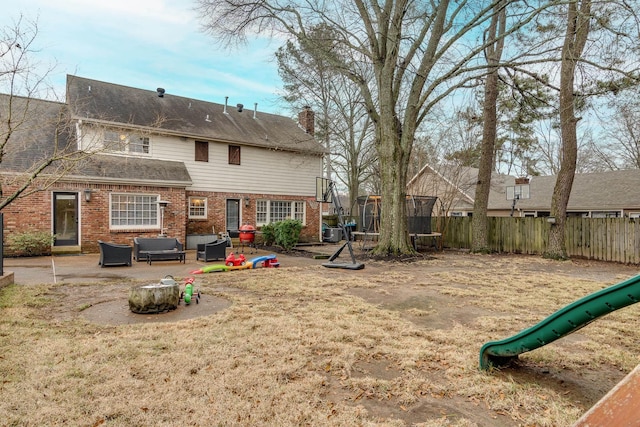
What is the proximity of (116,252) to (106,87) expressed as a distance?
31.3 feet

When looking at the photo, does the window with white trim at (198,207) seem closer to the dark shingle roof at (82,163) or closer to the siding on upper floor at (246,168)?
the siding on upper floor at (246,168)

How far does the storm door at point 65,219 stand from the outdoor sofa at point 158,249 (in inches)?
149

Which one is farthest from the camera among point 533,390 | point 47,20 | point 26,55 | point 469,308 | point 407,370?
point 47,20

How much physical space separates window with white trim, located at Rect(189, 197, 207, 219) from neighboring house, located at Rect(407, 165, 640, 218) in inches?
419

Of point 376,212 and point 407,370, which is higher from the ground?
point 376,212

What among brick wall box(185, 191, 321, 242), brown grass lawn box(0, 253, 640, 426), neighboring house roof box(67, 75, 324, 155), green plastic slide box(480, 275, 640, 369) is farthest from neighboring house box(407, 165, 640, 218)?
green plastic slide box(480, 275, 640, 369)

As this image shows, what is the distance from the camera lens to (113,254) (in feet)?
32.6

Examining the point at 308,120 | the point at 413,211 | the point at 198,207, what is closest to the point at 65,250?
the point at 198,207

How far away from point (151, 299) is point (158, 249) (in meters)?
6.45

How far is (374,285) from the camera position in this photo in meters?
7.54

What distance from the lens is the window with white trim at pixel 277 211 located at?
1802cm

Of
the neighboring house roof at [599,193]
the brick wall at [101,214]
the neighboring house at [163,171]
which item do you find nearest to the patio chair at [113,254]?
the neighboring house at [163,171]

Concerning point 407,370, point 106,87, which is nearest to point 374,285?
point 407,370

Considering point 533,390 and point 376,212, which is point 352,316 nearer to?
point 533,390
